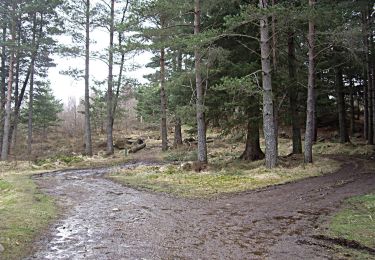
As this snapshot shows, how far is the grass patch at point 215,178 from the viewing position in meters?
11.5

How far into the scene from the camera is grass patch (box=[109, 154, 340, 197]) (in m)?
11.5

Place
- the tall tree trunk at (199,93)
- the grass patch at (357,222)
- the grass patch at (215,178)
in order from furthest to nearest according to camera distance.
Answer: the tall tree trunk at (199,93) < the grass patch at (215,178) < the grass patch at (357,222)

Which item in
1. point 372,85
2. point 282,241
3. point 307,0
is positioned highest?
point 307,0

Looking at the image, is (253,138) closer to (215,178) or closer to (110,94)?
(215,178)

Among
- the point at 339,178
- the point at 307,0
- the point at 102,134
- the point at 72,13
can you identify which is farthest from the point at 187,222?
the point at 102,134

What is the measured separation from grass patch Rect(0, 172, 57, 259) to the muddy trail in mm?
295

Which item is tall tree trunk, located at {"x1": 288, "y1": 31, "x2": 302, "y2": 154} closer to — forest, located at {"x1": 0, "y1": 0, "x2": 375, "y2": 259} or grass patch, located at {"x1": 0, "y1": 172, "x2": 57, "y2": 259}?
Answer: forest, located at {"x1": 0, "y1": 0, "x2": 375, "y2": 259}

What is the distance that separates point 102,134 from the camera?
4319 cm

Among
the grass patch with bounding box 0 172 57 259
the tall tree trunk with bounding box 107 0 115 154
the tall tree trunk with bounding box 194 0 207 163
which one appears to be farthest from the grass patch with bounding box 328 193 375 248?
the tall tree trunk with bounding box 107 0 115 154

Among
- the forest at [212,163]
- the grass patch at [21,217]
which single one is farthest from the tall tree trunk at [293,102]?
the grass patch at [21,217]

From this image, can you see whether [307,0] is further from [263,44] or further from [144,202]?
[144,202]

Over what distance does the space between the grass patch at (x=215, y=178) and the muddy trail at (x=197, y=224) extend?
2.44 feet

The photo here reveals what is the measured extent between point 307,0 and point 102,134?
3190cm

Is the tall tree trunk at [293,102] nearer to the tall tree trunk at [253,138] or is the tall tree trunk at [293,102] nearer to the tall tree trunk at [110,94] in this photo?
the tall tree trunk at [253,138]
